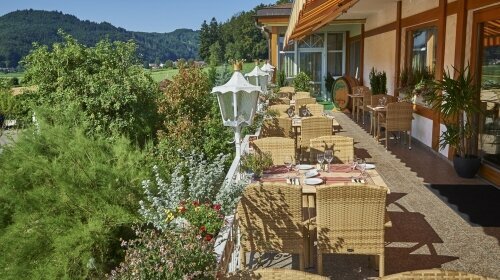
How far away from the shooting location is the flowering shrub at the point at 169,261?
2.30m

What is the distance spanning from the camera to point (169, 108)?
28.5ft

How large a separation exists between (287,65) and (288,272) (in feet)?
55.1

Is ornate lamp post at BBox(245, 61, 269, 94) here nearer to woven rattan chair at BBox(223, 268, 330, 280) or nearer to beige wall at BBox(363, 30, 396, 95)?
beige wall at BBox(363, 30, 396, 95)

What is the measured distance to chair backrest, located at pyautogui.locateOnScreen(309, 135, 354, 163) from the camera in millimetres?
5664

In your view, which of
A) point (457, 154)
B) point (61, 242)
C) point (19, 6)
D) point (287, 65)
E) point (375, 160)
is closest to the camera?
point (61, 242)

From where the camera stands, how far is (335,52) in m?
19.4

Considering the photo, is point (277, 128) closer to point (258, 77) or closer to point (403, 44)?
point (258, 77)

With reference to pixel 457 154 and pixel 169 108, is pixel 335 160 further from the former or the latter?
pixel 169 108

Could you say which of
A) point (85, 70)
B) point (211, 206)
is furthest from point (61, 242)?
point (85, 70)

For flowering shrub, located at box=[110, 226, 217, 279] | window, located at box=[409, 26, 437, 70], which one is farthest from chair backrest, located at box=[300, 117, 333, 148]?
flowering shrub, located at box=[110, 226, 217, 279]

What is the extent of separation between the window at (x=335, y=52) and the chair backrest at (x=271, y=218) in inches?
633

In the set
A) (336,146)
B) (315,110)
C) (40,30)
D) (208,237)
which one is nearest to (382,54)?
(315,110)

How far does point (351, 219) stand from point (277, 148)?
7.30ft

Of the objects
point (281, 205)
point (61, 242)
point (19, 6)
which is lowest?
point (61, 242)
